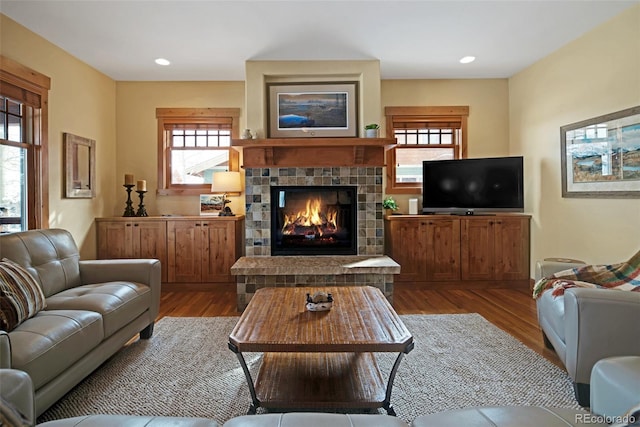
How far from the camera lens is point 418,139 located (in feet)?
15.6

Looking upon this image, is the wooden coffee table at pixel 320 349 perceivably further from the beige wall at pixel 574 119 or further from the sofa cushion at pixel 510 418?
the beige wall at pixel 574 119

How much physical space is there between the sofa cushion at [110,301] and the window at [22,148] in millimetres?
1309

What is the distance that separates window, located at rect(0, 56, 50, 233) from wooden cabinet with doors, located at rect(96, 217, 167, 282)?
0.78m

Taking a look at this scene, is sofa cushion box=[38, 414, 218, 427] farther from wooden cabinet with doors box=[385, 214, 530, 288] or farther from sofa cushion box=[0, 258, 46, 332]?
wooden cabinet with doors box=[385, 214, 530, 288]

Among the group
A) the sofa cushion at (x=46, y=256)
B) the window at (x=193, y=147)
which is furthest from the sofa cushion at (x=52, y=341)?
the window at (x=193, y=147)

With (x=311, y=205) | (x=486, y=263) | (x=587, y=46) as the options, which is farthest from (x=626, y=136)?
(x=311, y=205)

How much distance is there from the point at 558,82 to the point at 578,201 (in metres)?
1.32

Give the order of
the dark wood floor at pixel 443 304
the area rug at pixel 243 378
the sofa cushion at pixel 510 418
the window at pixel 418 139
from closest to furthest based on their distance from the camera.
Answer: the sofa cushion at pixel 510 418
the area rug at pixel 243 378
the dark wood floor at pixel 443 304
the window at pixel 418 139

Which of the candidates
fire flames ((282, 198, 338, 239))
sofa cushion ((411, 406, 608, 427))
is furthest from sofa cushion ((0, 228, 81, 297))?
sofa cushion ((411, 406, 608, 427))

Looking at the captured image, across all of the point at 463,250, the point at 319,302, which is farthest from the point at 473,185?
the point at 319,302

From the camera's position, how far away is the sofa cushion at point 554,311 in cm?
205

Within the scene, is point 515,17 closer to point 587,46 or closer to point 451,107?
point 587,46

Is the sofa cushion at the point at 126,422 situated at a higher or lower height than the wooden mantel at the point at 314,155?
lower

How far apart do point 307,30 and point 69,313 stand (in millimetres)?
2981
